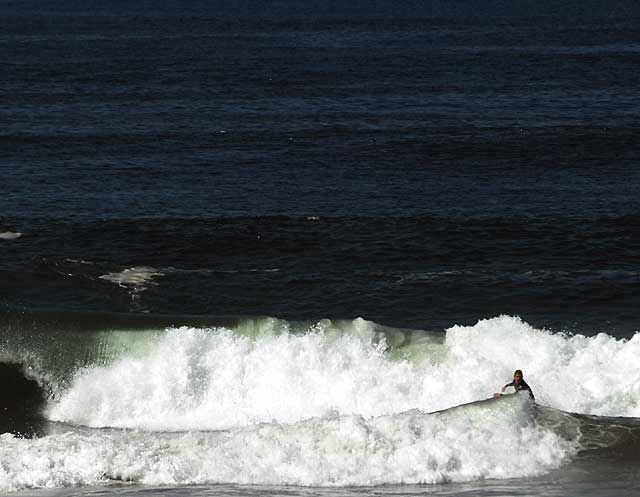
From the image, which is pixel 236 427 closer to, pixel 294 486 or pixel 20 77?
pixel 294 486

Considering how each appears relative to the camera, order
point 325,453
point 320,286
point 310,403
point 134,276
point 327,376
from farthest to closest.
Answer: point 134,276 < point 320,286 < point 327,376 < point 310,403 < point 325,453

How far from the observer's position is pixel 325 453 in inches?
1291

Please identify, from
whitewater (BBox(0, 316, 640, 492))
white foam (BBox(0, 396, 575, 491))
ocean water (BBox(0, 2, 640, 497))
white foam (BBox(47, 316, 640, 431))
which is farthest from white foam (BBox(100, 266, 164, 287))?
white foam (BBox(0, 396, 575, 491))

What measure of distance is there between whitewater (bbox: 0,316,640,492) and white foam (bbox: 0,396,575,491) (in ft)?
0.14

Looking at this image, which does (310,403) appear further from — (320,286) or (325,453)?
(320,286)

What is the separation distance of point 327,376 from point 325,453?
253 inches

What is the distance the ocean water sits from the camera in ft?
108

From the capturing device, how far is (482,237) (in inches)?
2270

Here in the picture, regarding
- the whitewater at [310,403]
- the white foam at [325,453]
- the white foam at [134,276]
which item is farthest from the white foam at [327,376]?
the white foam at [134,276]

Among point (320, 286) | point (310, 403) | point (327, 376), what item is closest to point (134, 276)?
point (320, 286)

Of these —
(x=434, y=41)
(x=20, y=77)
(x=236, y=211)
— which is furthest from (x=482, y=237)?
(x=434, y=41)

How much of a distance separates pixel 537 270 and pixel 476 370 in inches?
578

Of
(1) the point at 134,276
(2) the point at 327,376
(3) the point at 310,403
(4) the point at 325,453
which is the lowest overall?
(1) the point at 134,276

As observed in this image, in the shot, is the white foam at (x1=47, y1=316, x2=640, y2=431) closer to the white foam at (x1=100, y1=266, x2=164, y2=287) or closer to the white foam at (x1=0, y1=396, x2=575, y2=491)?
the white foam at (x1=0, y1=396, x2=575, y2=491)
